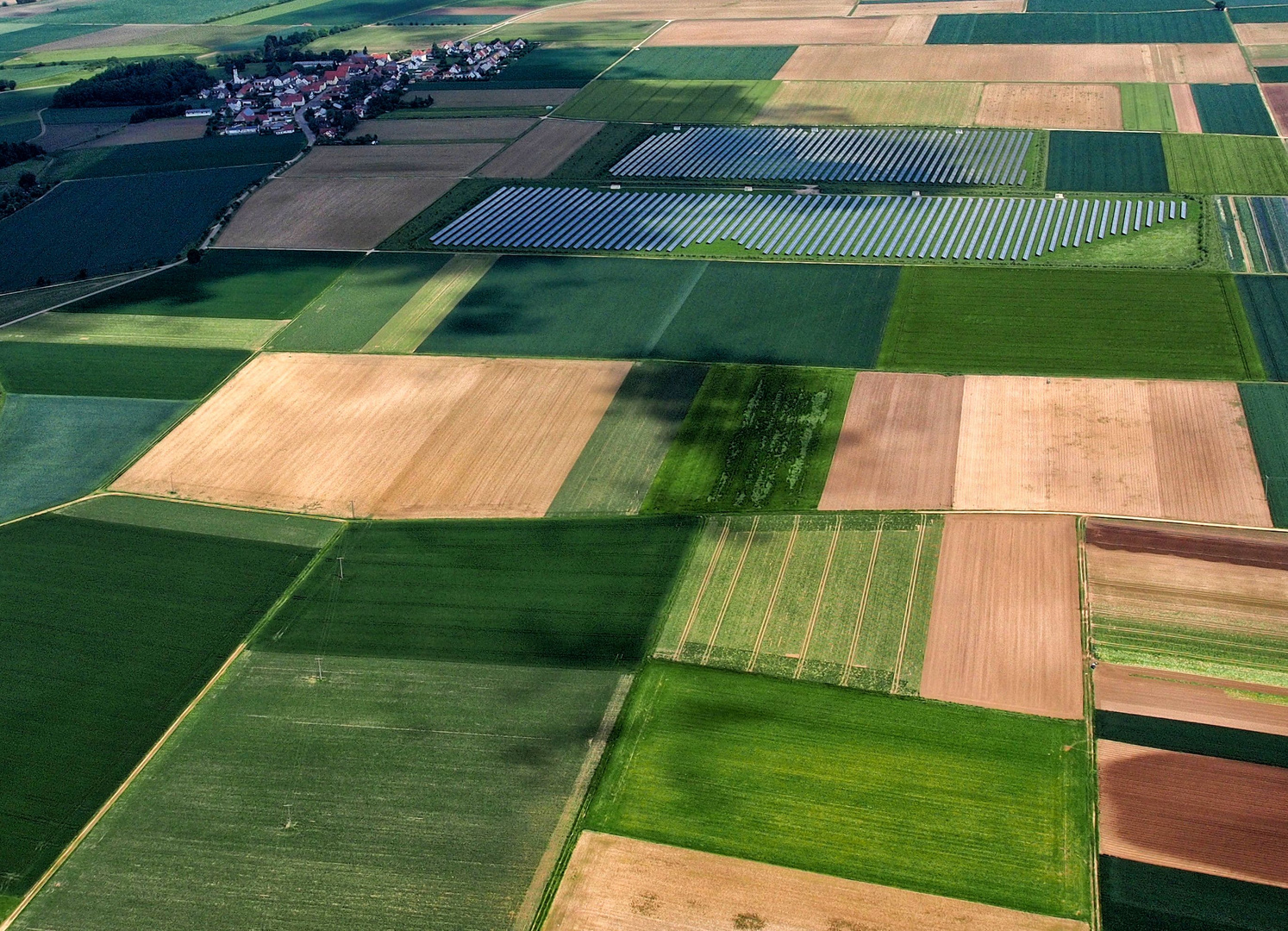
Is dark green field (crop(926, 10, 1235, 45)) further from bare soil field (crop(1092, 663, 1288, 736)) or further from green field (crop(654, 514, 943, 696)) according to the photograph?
bare soil field (crop(1092, 663, 1288, 736))

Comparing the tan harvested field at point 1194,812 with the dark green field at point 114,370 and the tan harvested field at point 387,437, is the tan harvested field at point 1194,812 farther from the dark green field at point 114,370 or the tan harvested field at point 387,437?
the dark green field at point 114,370

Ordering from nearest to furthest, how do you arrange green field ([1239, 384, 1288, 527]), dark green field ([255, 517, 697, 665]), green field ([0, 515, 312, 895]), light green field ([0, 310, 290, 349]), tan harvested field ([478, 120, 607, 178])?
green field ([0, 515, 312, 895]) < dark green field ([255, 517, 697, 665]) < green field ([1239, 384, 1288, 527]) < light green field ([0, 310, 290, 349]) < tan harvested field ([478, 120, 607, 178])

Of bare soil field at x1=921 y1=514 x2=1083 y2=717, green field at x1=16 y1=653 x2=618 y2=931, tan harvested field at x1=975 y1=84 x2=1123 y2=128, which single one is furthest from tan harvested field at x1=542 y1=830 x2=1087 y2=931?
tan harvested field at x1=975 y1=84 x2=1123 y2=128

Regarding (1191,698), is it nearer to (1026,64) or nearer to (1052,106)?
(1052,106)

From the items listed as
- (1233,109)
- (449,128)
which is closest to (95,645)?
(449,128)

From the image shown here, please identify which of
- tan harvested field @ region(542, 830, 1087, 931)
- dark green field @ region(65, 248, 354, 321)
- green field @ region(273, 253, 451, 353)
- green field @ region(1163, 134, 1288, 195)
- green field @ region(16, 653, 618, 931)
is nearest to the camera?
tan harvested field @ region(542, 830, 1087, 931)

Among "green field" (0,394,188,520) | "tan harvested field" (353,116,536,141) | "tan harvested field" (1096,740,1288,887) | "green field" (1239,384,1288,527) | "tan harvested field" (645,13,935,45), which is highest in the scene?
"tan harvested field" (645,13,935,45)
